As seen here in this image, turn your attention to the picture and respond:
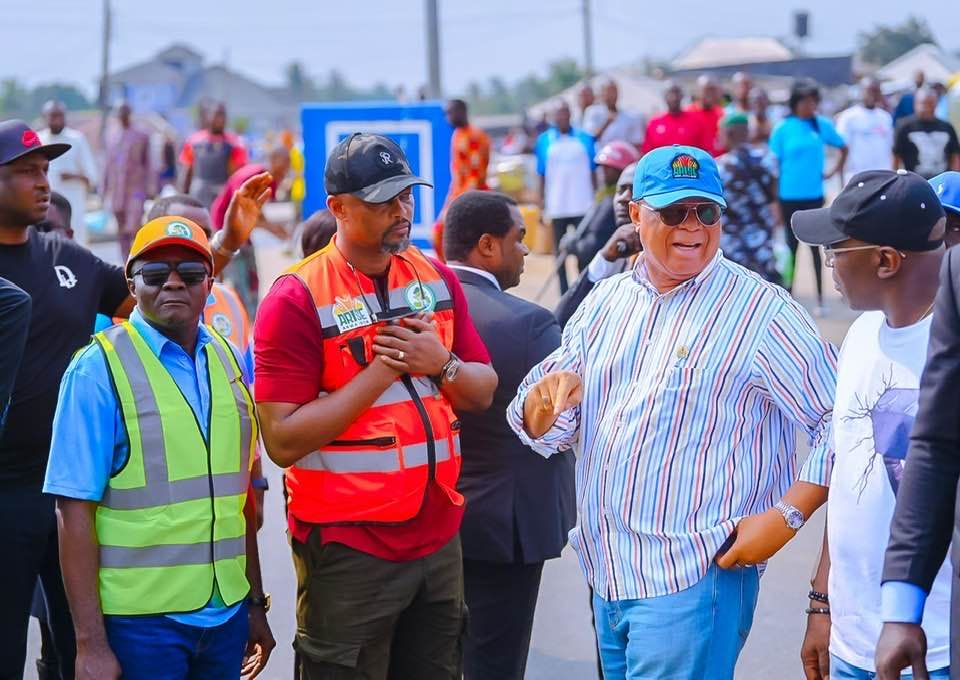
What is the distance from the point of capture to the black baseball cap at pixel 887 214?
301cm

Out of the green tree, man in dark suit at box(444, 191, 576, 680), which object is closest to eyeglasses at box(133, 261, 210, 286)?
man in dark suit at box(444, 191, 576, 680)

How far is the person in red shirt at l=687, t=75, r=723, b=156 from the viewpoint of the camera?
14.7 meters

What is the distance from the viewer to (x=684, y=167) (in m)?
3.44

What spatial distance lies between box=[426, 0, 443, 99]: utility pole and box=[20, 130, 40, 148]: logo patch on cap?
8.64 m

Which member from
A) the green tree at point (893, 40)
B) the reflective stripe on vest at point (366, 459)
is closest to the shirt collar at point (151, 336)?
the reflective stripe on vest at point (366, 459)

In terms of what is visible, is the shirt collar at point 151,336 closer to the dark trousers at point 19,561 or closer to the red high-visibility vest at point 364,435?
the red high-visibility vest at point 364,435

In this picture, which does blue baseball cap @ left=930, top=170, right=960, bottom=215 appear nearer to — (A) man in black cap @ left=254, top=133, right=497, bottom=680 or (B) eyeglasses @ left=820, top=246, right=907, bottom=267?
(B) eyeglasses @ left=820, top=246, right=907, bottom=267

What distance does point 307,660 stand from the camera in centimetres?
360

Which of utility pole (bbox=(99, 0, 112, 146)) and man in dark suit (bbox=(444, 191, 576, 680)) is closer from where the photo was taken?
man in dark suit (bbox=(444, 191, 576, 680))

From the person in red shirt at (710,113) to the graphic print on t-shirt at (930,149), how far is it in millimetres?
2111

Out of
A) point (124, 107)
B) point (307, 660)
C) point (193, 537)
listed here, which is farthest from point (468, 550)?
point (124, 107)

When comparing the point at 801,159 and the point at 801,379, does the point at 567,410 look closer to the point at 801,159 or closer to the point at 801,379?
the point at 801,379

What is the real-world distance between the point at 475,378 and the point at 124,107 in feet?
45.3

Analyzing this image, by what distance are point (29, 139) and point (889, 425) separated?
2.84 metres
